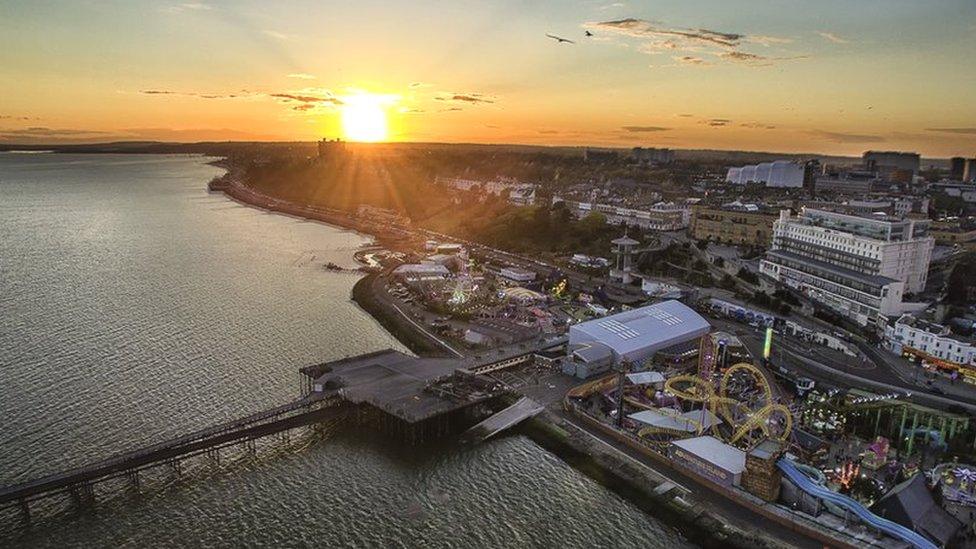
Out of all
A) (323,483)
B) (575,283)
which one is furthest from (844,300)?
(323,483)

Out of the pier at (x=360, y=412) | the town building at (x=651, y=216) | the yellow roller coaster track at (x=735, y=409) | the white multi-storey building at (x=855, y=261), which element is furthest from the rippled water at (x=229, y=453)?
the town building at (x=651, y=216)

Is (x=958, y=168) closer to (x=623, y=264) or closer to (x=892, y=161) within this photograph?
(x=892, y=161)

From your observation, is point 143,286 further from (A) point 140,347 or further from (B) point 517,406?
(B) point 517,406

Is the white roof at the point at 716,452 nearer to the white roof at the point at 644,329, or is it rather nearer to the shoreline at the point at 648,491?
the shoreline at the point at 648,491

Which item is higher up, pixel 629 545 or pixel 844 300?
pixel 844 300

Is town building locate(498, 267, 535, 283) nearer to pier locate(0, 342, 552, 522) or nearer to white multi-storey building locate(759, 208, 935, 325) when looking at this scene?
pier locate(0, 342, 552, 522)

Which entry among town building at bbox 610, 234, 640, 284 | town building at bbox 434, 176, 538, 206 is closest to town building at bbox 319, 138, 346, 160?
town building at bbox 434, 176, 538, 206

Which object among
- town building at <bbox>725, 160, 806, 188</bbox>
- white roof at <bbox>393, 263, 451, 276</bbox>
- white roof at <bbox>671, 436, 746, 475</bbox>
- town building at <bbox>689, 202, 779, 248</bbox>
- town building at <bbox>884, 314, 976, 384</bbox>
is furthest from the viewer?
town building at <bbox>725, 160, 806, 188</bbox>
